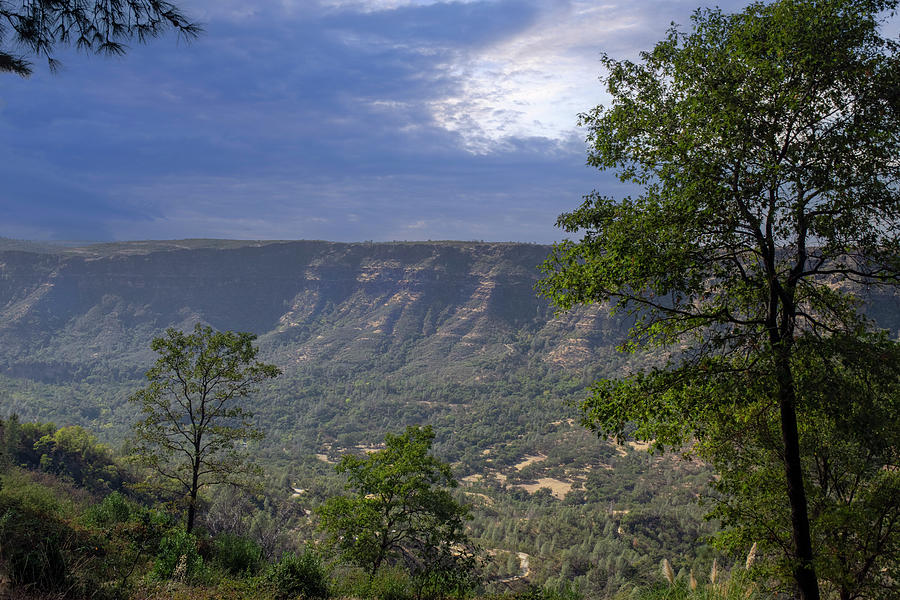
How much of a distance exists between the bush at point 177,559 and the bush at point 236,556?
153 cm

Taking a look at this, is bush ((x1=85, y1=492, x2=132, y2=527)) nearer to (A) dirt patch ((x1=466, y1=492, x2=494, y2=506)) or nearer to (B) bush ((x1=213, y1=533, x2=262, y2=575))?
(B) bush ((x1=213, y1=533, x2=262, y2=575))

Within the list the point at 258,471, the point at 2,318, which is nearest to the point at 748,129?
the point at 258,471

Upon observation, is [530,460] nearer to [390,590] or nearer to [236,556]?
[236,556]

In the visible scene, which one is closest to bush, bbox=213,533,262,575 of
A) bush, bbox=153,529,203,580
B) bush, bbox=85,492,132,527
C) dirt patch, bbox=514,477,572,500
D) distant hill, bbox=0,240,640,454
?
bush, bbox=153,529,203,580

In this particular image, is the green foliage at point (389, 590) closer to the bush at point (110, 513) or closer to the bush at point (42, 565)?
the bush at point (42, 565)

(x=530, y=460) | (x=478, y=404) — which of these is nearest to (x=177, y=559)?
(x=530, y=460)

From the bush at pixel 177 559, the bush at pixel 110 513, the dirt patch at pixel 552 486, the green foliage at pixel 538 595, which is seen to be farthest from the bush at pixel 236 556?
the dirt patch at pixel 552 486

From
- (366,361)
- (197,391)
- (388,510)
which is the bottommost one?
(366,361)

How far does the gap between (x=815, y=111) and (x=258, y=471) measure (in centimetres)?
1759

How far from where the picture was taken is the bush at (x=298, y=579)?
8734mm

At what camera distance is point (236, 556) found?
538 inches

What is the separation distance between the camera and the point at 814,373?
592 cm

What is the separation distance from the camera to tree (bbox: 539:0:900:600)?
5.87m

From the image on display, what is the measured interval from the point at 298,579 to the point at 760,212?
31.4 feet
